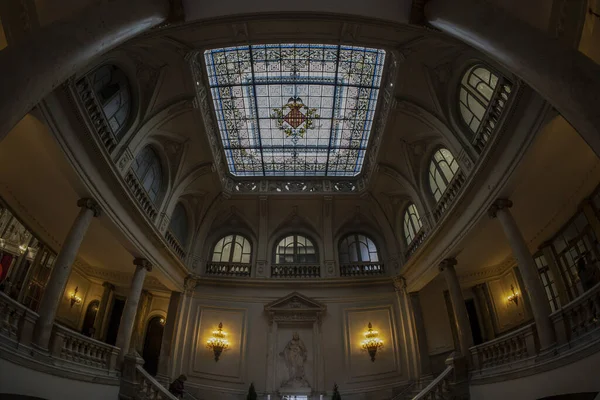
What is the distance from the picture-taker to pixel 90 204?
8.86 meters

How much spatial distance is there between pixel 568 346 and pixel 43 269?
14.2 m

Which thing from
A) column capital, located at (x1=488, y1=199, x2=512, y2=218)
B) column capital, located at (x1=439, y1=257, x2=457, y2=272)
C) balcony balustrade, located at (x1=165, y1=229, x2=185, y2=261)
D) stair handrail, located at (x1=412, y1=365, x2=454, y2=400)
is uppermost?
balcony balustrade, located at (x1=165, y1=229, x2=185, y2=261)

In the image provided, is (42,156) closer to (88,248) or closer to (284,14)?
(88,248)

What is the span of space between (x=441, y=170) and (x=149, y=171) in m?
9.97

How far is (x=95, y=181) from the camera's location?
8.97 m

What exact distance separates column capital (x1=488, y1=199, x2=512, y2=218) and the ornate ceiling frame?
4.81 m

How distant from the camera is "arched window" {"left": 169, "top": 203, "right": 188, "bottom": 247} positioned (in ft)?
48.5

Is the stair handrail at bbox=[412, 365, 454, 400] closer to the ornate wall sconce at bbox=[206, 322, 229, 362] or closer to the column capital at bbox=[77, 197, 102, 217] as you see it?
the ornate wall sconce at bbox=[206, 322, 229, 362]

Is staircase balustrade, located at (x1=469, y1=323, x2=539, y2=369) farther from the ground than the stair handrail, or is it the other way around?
staircase balustrade, located at (x1=469, y1=323, x2=539, y2=369)

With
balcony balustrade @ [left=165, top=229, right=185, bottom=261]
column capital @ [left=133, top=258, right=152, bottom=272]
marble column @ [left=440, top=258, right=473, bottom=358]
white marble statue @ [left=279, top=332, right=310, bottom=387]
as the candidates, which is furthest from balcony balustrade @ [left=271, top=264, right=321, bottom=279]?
marble column @ [left=440, top=258, right=473, bottom=358]

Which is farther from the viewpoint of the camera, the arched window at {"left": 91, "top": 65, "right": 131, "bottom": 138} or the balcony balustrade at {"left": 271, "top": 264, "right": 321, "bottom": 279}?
the balcony balustrade at {"left": 271, "top": 264, "right": 321, "bottom": 279}

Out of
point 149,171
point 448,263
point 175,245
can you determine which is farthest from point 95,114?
point 448,263

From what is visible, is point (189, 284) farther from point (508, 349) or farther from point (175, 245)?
point (508, 349)

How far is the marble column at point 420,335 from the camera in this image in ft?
40.6
